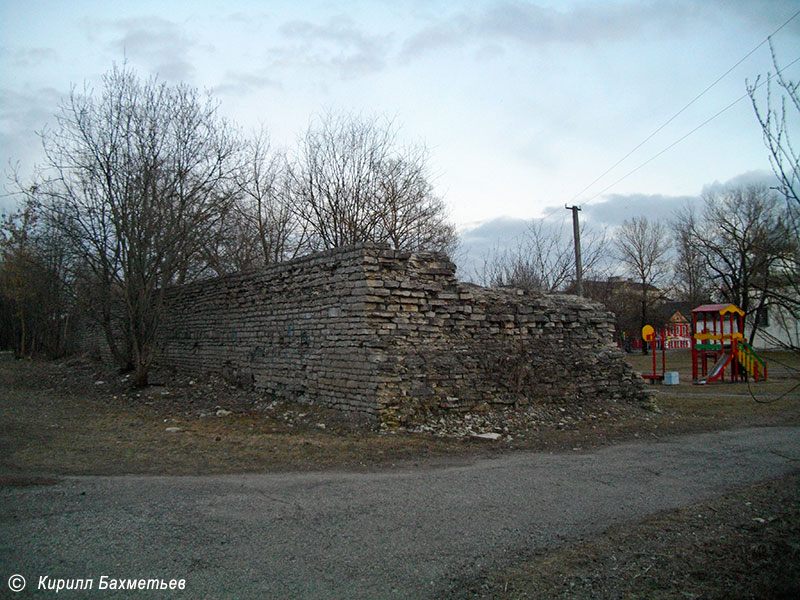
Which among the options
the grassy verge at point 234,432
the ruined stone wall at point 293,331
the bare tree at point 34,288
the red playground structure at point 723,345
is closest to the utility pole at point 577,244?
the red playground structure at point 723,345

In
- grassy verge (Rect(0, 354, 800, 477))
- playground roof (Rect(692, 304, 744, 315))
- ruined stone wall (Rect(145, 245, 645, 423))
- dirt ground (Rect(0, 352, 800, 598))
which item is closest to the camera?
dirt ground (Rect(0, 352, 800, 598))

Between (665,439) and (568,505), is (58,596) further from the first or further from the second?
(665,439)

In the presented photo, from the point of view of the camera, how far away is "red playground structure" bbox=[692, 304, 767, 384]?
66.6 feet

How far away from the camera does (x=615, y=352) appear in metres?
12.5

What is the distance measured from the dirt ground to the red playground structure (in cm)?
343

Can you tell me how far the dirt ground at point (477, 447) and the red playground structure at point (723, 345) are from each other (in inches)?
135

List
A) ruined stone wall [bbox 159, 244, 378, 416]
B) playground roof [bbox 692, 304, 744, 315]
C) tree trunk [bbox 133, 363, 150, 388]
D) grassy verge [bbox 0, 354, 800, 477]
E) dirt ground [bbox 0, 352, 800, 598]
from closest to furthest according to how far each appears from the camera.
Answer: dirt ground [bbox 0, 352, 800, 598] → grassy verge [bbox 0, 354, 800, 477] → ruined stone wall [bbox 159, 244, 378, 416] → tree trunk [bbox 133, 363, 150, 388] → playground roof [bbox 692, 304, 744, 315]

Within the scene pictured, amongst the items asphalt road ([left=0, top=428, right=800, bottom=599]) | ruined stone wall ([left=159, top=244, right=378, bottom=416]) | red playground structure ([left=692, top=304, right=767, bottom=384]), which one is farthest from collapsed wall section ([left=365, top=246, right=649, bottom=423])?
red playground structure ([left=692, top=304, right=767, bottom=384])

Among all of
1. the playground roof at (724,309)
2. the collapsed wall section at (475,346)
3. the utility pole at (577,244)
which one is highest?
the utility pole at (577,244)

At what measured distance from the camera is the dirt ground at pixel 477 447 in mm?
3734

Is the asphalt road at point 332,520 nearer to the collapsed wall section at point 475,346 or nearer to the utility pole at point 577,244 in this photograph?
the collapsed wall section at point 475,346

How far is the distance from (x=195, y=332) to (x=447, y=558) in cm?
1333

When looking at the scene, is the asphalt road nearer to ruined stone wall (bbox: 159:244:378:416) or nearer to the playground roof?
ruined stone wall (bbox: 159:244:378:416)

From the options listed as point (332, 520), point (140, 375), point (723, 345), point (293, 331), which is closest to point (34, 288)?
point (140, 375)
